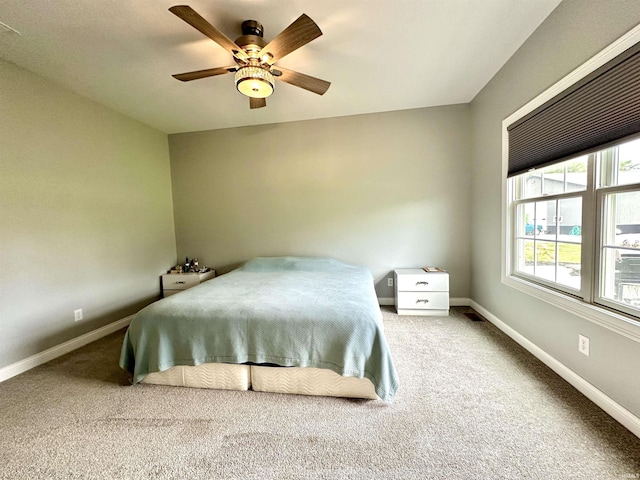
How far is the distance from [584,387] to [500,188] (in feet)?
5.77

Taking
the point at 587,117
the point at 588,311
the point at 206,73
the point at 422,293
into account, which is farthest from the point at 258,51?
the point at 422,293

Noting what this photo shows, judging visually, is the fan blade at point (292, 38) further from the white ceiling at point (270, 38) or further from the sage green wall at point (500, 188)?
the sage green wall at point (500, 188)

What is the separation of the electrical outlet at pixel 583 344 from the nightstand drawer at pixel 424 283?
1.29 meters

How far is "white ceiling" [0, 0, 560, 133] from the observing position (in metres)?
1.58

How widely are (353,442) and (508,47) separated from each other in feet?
10.3

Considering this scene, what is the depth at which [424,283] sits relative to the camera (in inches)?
114

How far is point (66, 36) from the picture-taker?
68.7 inches

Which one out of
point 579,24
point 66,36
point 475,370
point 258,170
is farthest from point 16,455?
point 579,24

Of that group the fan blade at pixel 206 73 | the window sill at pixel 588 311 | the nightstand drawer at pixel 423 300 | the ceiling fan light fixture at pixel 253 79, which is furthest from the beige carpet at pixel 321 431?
the fan blade at pixel 206 73

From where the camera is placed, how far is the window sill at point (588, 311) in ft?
4.19

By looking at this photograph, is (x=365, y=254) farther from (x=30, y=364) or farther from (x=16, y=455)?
(x=30, y=364)

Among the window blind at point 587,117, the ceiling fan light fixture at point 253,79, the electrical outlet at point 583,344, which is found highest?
the ceiling fan light fixture at point 253,79

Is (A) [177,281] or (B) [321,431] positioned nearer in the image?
(B) [321,431]

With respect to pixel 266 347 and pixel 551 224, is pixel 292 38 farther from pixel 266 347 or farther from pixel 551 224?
pixel 551 224
